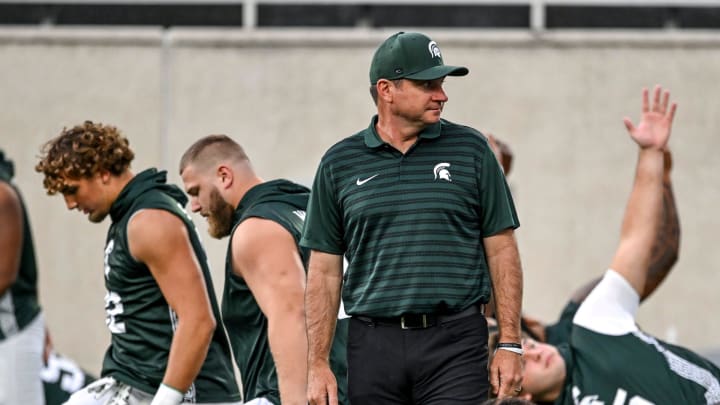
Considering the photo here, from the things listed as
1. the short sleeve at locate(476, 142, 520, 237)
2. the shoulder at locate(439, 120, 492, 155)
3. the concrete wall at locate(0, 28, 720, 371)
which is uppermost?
the shoulder at locate(439, 120, 492, 155)

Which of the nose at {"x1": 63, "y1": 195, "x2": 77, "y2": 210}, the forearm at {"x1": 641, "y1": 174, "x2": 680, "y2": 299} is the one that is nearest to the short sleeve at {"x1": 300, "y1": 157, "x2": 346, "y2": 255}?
the nose at {"x1": 63, "y1": 195, "x2": 77, "y2": 210}

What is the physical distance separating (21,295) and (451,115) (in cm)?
904

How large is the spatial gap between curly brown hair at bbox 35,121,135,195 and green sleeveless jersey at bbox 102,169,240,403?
140mm

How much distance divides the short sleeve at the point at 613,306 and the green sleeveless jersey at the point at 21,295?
8.92 feet

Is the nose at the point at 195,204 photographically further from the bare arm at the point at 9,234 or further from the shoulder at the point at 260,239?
the bare arm at the point at 9,234

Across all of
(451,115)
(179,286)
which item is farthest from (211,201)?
(451,115)

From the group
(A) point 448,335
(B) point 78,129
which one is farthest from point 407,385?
(B) point 78,129

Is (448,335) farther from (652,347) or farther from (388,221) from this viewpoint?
(652,347)

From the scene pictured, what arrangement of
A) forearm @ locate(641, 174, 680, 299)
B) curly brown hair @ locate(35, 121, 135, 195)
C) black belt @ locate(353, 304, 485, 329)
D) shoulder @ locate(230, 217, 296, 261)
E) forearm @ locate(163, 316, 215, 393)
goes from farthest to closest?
1. forearm @ locate(641, 174, 680, 299)
2. curly brown hair @ locate(35, 121, 135, 195)
3. forearm @ locate(163, 316, 215, 393)
4. shoulder @ locate(230, 217, 296, 261)
5. black belt @ locate(353, 304, 485, 329)

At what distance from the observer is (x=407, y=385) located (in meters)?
4.99

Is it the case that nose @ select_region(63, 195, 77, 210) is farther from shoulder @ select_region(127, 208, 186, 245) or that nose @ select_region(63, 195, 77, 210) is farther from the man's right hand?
the man's right hand

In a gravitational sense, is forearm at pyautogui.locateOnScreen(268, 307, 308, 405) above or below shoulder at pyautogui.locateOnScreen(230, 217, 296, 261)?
below

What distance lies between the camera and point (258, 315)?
5.77m

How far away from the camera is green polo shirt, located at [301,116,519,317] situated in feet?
16.3
